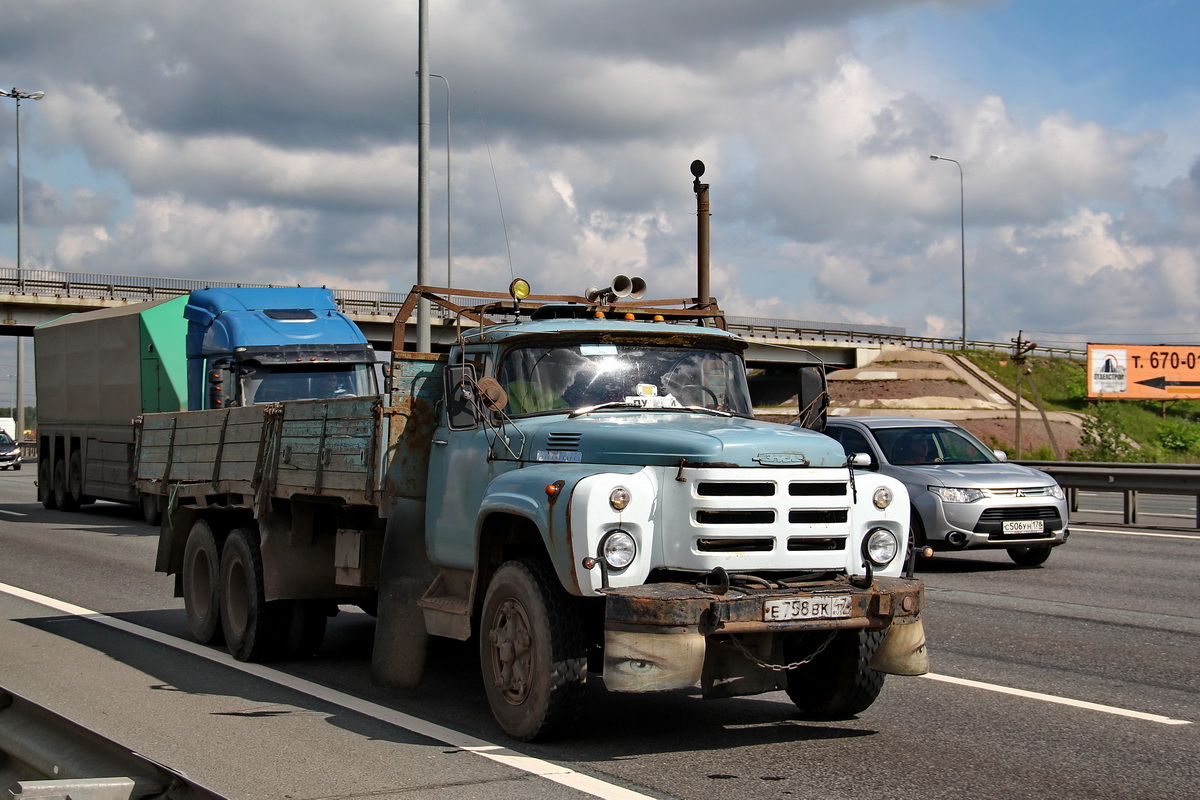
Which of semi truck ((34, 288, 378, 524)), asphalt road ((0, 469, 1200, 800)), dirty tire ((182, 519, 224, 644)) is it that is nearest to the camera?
asphalt road ((0, 469, 1200, 800))

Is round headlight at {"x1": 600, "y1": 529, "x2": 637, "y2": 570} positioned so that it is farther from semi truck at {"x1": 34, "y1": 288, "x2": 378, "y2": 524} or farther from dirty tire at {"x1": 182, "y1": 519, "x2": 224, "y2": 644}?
semi truck at {"x1": 34, "y1": 288, "x2": 378, "y2": 524}

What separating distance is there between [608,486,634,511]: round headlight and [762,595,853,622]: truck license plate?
0.79 metres

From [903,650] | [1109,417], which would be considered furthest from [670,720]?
[1109,417]

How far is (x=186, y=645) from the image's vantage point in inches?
387

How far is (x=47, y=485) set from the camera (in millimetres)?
26219

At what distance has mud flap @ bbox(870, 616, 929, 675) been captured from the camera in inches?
256

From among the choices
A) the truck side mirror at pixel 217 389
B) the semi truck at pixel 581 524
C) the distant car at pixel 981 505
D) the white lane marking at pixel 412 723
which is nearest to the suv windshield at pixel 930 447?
the distant car at pixel 981 505

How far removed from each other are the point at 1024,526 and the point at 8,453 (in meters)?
43.7

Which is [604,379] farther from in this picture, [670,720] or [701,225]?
[701,225]

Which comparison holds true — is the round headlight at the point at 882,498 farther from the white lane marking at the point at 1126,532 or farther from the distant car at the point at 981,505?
the white lane marking at the point at 1126,532

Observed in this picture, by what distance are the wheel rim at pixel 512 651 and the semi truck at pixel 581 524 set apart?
0.4 inches

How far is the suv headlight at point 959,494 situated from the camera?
14148 mm

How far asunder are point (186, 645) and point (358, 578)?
2.19 m

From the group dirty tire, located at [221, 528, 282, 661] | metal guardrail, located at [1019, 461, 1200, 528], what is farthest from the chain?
metal guardrail, located at [1019, 461, 1200, 528]
